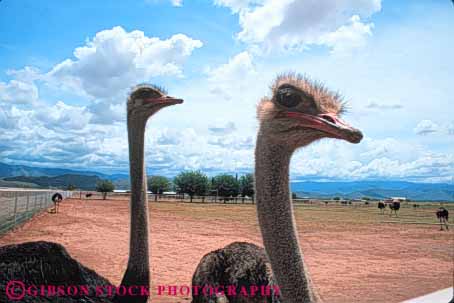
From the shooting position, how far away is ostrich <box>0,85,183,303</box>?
7.66 feet

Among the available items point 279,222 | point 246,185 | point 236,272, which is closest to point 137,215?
point 236,272

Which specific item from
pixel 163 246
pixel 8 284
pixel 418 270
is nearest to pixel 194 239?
pixel 163 246

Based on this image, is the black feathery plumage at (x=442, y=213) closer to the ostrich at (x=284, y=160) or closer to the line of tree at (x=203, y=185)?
the line of tree at (x=203, y=185)

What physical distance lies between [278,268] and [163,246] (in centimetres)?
268

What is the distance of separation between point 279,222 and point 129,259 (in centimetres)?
137

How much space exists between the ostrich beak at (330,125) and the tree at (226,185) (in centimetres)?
183

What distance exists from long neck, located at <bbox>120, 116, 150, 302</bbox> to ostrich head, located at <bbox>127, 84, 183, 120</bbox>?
0.17ft

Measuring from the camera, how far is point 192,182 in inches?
146

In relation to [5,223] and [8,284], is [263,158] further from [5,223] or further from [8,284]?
[5,223]

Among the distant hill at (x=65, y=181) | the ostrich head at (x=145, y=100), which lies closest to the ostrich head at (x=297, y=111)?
the ostrich head at (x=145, y=100)

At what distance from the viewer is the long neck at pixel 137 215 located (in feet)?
8.82

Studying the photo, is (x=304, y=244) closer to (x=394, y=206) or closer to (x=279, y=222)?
(x=394, y=206)

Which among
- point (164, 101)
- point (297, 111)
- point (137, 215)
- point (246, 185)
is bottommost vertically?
point (137, 215)

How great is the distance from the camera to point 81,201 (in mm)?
9211
